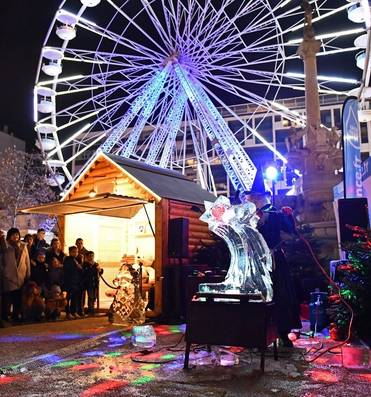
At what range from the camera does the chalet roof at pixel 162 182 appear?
11.5m

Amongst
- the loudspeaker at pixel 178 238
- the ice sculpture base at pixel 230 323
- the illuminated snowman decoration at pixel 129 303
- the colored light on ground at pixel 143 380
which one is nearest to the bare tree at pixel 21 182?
the loudspeaker at pixel 178 238

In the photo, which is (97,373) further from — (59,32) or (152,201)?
(59,32)

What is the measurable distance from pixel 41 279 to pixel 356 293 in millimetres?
6653

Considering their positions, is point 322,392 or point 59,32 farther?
point 59,32

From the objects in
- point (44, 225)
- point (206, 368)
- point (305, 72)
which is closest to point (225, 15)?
point (305, 72)

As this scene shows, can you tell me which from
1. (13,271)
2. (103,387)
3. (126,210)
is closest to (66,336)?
(13,271)

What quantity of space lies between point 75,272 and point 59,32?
1035cm

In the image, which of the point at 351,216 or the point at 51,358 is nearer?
the point at 51,358

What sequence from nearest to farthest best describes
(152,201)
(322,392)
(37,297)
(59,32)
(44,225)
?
(322,392) < (37,297) < (152,201) < (59,32) < (44,225)

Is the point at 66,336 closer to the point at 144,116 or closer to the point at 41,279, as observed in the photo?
the point at 41,279

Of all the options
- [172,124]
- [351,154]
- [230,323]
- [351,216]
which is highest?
[172,124]

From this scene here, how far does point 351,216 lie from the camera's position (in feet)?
27.2

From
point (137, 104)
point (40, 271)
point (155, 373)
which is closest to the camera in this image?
point (155, 373)

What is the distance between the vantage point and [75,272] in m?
10.7
